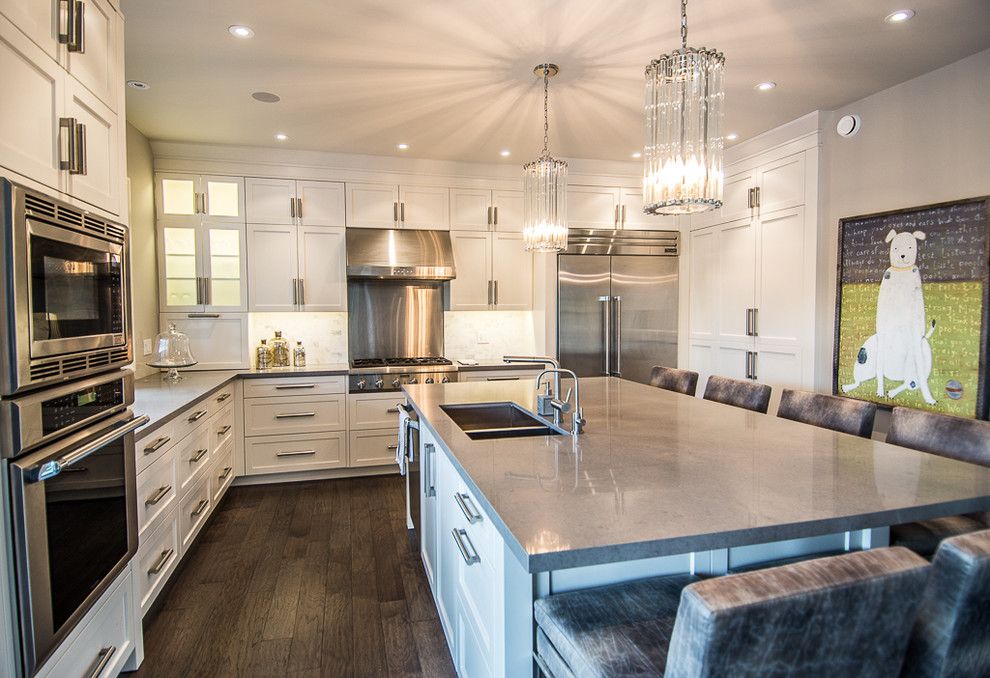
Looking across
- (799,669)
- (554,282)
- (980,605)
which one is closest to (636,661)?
(799,669)

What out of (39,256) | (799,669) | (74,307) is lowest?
(799,669)

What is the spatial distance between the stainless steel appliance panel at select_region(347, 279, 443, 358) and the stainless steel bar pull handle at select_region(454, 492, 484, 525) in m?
3.43

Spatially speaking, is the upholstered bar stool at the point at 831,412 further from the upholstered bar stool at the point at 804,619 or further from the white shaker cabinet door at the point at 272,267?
the white shaker cabinet door at the point at 272,267

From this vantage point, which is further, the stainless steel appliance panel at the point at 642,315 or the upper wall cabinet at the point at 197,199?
the stainless steel appliance panel at the point at 642,315

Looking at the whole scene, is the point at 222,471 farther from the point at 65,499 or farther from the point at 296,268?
the point at 65,499

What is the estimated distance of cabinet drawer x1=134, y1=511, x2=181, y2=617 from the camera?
87.2 inches

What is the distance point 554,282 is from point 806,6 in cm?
278

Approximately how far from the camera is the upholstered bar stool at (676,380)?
3271mm

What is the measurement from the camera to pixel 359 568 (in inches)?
112

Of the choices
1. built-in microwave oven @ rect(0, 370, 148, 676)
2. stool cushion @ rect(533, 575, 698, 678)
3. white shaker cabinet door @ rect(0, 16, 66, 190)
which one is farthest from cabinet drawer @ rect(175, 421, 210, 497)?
stool cushion @ rect(533, 575, 698, 678)

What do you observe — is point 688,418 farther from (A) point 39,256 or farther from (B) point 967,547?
(A) point 39,256

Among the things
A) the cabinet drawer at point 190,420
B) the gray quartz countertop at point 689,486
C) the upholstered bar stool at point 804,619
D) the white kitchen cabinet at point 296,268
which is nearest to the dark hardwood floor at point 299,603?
the cabinet drawer at point 190,420

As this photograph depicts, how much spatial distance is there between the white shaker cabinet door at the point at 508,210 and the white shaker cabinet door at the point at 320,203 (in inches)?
52.7

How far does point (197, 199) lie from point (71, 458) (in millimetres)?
3330
